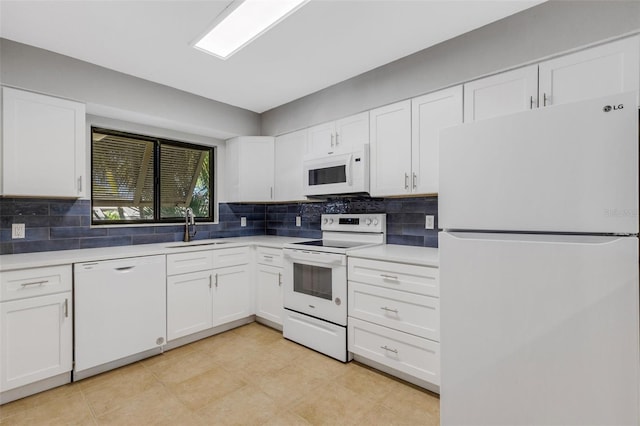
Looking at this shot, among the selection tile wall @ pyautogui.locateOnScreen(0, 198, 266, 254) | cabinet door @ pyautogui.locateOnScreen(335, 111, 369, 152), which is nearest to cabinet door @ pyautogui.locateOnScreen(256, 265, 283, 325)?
tile wall @ pyautogui.locateOnScreen(0, 198, 266, 254)

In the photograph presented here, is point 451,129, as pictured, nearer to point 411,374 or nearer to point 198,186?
point 411,374

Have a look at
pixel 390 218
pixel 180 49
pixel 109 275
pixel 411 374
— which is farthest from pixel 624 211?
pixel 109 275

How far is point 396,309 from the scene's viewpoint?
2205 mm

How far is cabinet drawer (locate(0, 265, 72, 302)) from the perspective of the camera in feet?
6.39

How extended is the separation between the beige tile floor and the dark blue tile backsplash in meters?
1.15

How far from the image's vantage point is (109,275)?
7.70 ft

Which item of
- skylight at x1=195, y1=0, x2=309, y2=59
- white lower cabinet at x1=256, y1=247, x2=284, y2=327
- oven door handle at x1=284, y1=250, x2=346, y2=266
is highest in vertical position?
skylight at x1=195, y1=0, x2=309, y2=59

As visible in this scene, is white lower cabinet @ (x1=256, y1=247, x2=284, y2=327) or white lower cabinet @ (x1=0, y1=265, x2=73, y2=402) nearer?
white lower cabinet @ (x1=0, y1=265, x2=73, y2=402)

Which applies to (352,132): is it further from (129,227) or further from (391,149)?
(129,227)

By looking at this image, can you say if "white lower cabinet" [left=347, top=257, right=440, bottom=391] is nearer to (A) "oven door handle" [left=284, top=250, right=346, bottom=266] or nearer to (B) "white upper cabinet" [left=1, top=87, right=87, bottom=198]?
(A) "oven door handle" [left=284, top=250, right=346, bottom=266]

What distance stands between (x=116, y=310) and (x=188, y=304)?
0.59 metres

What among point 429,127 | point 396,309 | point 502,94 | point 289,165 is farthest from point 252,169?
point 502,94

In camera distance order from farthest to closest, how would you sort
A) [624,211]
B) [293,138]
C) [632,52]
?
[293,138], [632,52], [624,211]

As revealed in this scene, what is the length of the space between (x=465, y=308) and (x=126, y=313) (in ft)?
8.01
